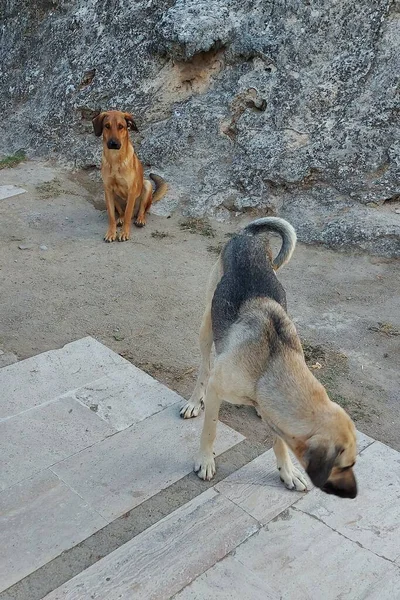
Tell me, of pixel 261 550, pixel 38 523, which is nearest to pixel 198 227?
pixel 38 523

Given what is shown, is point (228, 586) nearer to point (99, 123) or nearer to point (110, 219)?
point (110, 219)

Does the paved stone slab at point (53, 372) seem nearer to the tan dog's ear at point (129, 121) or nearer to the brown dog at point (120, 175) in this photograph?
the brown dog at point (120, 175)

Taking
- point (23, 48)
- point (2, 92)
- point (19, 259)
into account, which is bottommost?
point (19, 259)

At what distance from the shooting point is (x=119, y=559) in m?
3.45

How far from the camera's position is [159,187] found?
29.1 feet

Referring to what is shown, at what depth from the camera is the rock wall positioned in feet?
27.4

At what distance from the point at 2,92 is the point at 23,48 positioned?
0.90 m

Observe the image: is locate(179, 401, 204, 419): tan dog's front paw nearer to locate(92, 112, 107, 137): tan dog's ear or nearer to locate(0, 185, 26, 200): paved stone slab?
locate(92, 112, 107, 137): tan dog's ear

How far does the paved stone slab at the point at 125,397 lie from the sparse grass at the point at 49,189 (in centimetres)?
469

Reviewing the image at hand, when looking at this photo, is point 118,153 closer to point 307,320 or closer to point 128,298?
point 128,298

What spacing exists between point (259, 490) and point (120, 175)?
513 cm

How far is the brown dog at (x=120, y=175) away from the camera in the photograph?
7719mm

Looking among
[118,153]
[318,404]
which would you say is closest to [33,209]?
[118,153]

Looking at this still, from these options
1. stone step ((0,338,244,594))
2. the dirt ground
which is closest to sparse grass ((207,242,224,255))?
the dirt ground
